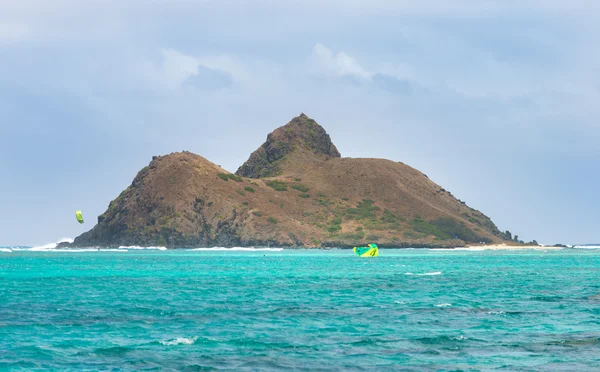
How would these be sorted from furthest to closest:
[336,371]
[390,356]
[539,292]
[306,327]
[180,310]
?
1. [539,292]
2. [180,310]
3. [306,327]
4. [390,356]
5. [336,371]

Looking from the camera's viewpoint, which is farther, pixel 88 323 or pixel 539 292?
pixel 539 292

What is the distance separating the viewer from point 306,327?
4584 cm

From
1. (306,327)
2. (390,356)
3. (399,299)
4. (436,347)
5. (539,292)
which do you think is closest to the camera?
(390,356)

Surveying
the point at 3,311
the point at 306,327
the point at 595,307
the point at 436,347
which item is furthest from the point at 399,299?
the point at 3,311

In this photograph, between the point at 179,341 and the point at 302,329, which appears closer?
the point at 179,341

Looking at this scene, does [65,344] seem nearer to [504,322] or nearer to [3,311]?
[3,311]

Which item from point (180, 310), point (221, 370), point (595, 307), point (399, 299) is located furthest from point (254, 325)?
point (595, 307)

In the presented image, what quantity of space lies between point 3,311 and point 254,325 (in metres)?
20.3

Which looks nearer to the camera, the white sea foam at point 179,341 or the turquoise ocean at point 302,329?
the turquoise ocean at point 302,329

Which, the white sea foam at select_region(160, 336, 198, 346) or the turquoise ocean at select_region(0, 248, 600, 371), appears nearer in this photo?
the turquoise ocean at select_region(0, 248, 600, 371)

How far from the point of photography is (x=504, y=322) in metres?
48.2

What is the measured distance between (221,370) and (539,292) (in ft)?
155

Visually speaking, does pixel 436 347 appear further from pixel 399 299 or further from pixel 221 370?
pixel 399 299

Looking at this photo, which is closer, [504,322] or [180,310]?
[504,322]
